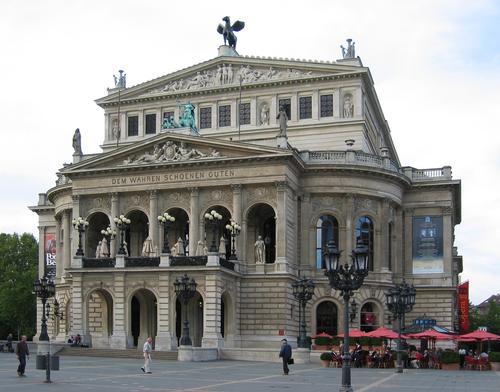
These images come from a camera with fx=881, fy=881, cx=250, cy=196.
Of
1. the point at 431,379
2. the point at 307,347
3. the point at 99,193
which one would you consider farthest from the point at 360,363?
the point at 99,193

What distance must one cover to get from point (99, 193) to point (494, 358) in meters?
34.0

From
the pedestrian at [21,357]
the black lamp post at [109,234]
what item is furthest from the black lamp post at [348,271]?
the black lamp post at [109,234]

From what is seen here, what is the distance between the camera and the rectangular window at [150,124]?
81.1 meters

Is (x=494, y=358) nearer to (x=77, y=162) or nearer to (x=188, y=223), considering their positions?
(x=188, y=223)

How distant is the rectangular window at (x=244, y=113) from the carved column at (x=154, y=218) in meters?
12.9

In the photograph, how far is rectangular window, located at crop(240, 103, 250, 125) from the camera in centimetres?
7806

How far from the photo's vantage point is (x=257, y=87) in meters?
77.3

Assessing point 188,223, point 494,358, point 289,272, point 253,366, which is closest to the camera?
point 253,366

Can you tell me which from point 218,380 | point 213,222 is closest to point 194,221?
point 213,222

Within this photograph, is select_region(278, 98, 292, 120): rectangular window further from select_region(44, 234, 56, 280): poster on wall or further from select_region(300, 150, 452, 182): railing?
select_region(44, 234, 56, 280): poster on wall

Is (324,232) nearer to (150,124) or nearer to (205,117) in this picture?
(205,117)

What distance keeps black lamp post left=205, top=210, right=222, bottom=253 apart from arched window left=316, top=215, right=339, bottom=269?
26.8 ft

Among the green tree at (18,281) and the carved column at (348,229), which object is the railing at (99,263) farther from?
the green tree at (18,281)

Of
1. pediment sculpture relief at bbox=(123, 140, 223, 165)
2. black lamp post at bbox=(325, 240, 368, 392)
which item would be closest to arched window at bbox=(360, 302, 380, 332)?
pediment sculpture relief at bbox=(123, 140, 223, 165)
